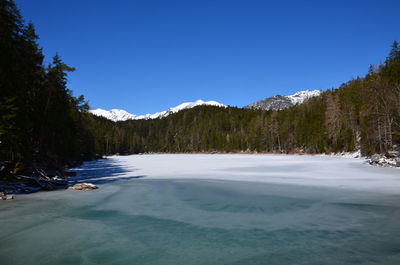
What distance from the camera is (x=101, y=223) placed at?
9984 mm

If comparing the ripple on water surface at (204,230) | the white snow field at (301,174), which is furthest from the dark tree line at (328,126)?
the ripple on water surface at (204,230)

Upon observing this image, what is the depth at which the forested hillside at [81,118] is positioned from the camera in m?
17.7

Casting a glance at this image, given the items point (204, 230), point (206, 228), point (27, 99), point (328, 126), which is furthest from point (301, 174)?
point (328, 126)

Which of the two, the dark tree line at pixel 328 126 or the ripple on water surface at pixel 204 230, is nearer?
the ripple on water surface at pixel 204 230

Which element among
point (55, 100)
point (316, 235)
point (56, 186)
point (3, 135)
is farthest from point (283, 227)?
point (55, 100)

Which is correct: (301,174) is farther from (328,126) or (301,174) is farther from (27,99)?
(328,126)

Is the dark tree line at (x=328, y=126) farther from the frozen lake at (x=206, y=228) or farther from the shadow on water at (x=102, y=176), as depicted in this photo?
the shadow on water at (x=102, y=176)

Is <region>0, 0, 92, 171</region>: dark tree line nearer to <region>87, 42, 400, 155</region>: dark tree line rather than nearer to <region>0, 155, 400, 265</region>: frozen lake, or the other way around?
<region>0, 155, 400, 265</region>: frozen lake

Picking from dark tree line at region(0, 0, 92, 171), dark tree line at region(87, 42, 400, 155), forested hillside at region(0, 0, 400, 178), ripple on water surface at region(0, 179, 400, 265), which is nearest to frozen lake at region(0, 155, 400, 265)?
ripple on water surface at region(0, 179, 400, 265)

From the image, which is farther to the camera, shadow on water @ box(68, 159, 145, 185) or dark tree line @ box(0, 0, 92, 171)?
shadow on water @ box(68, 159, 145, 185)

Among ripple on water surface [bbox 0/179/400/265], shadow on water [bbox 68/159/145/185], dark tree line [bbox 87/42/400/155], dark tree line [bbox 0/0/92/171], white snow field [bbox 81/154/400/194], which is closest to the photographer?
ripple on water surface [bbox 0/179/400/265]

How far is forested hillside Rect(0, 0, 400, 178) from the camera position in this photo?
Result: 58.1 feet

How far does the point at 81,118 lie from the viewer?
177 ft

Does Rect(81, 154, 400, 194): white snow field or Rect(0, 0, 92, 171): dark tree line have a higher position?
Rect(0, 0, 92, 171): dark tree line
